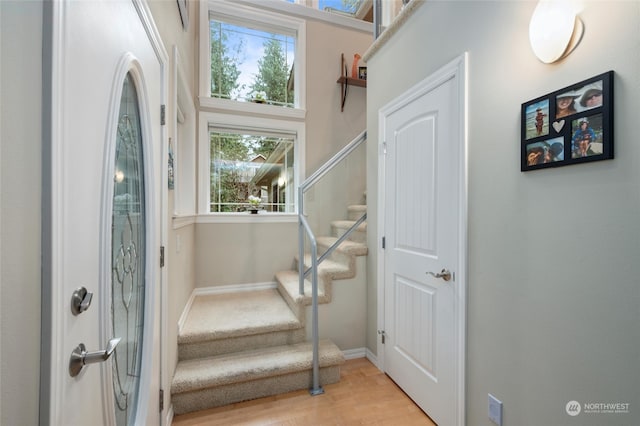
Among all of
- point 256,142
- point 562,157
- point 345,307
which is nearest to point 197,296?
point 345,307

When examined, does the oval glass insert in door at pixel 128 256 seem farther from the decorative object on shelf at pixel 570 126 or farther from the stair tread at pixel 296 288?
the decorative object on shelf at pixel 570 126

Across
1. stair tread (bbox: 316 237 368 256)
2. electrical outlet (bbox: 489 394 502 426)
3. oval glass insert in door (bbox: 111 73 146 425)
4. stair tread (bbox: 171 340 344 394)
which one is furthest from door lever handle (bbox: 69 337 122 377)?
stair tread (bbox: 316 237 368 256)

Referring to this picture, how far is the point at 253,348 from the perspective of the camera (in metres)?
2.25

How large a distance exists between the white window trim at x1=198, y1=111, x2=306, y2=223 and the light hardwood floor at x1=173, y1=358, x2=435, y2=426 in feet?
6.22

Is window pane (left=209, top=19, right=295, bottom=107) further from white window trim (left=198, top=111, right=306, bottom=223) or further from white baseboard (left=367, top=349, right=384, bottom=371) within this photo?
white baseboard (left=367, top=349, right=384, bottom=371)

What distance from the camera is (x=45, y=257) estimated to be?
573 millimetres

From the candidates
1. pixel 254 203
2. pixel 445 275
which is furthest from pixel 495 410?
pixel 254 203

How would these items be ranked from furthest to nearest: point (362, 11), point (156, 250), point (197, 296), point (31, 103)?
point (362, 11), point (197, 296), point (156, 250), point (31, 103)

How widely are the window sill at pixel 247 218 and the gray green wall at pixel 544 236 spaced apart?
7.45 ft

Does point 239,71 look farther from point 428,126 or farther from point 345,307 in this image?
point 345,307

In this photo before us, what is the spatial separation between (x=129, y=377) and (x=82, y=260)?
0.72 m

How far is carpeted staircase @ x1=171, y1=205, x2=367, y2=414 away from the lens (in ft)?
6.19

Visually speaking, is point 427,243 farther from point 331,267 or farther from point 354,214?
point 354,214

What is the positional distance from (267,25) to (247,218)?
2.46m
